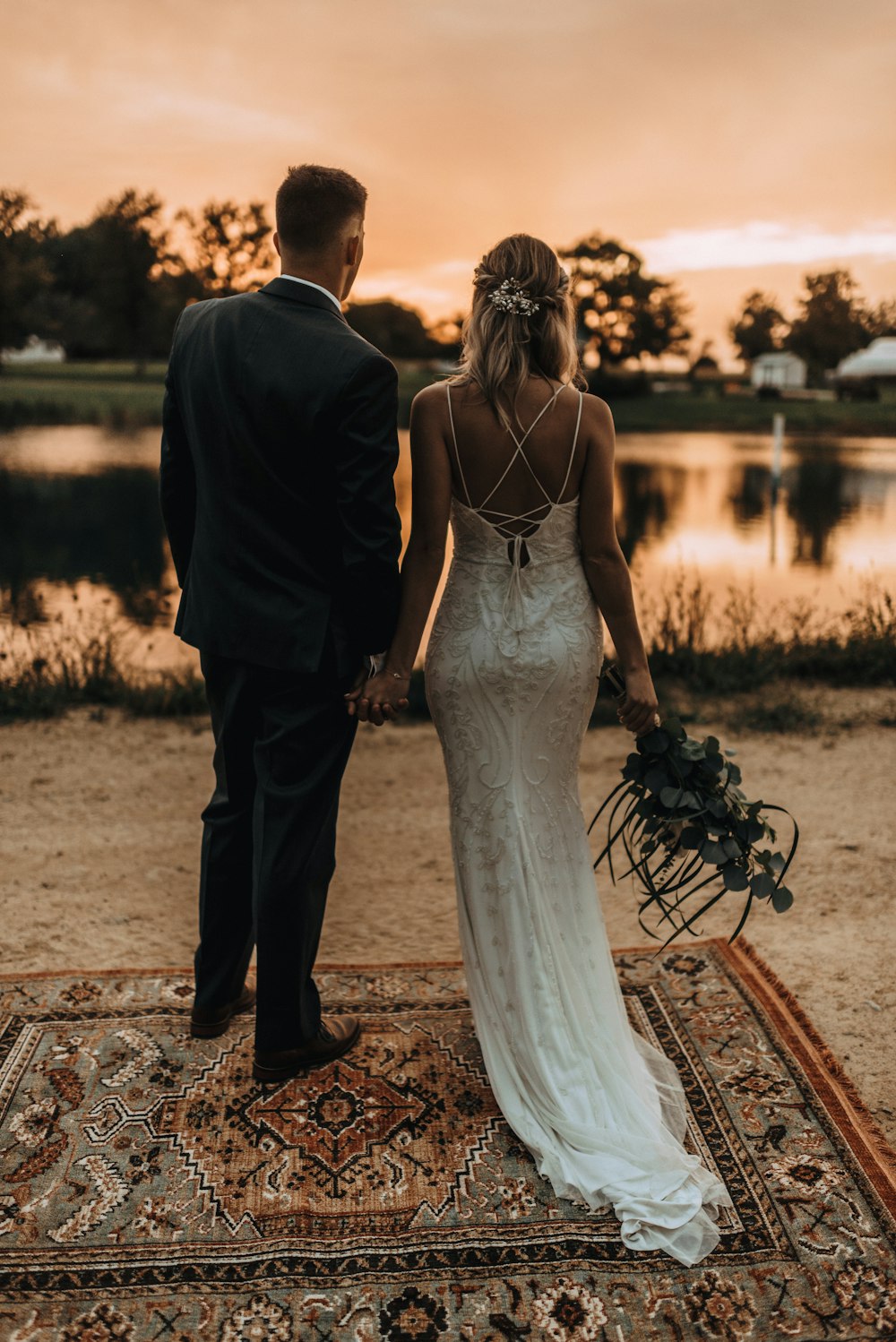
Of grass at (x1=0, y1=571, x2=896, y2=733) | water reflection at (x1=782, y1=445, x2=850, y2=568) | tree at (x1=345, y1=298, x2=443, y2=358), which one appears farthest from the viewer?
water reflection at (x1=782, y1=445, x2=850, y2=568)

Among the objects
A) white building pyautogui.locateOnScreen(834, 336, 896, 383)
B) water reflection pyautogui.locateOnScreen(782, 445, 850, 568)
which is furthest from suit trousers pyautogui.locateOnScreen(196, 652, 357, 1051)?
white building pyautogui.locateOnScreen(834, 336, 896, 383)

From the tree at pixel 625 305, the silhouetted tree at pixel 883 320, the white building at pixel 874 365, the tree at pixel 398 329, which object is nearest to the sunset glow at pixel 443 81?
the tree at pixel 398 329

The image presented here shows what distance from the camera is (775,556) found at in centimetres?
1672

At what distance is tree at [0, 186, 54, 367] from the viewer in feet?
35.8

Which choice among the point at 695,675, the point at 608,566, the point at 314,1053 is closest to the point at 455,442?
the point at 608,566

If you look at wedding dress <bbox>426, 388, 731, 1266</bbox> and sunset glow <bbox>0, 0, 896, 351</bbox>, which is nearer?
wedding dress <bbox>426, 388, 731, 1266</bbox>

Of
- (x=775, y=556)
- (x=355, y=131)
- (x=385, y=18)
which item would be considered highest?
(x=385, y=18)

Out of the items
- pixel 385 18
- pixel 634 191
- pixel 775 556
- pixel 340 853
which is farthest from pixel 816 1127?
pixel 775 556

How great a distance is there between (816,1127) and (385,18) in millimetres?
7945

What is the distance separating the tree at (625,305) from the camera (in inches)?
2135

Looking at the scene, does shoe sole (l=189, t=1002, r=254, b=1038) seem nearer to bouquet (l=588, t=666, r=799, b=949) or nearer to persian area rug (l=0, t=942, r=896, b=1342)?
persian area rug (l=0, t=942, r=896, b=1342)

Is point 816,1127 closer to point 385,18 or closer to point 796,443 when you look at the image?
point 385,18

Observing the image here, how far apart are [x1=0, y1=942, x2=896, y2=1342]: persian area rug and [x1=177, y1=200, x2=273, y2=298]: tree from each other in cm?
1254

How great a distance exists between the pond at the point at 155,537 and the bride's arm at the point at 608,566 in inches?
232
